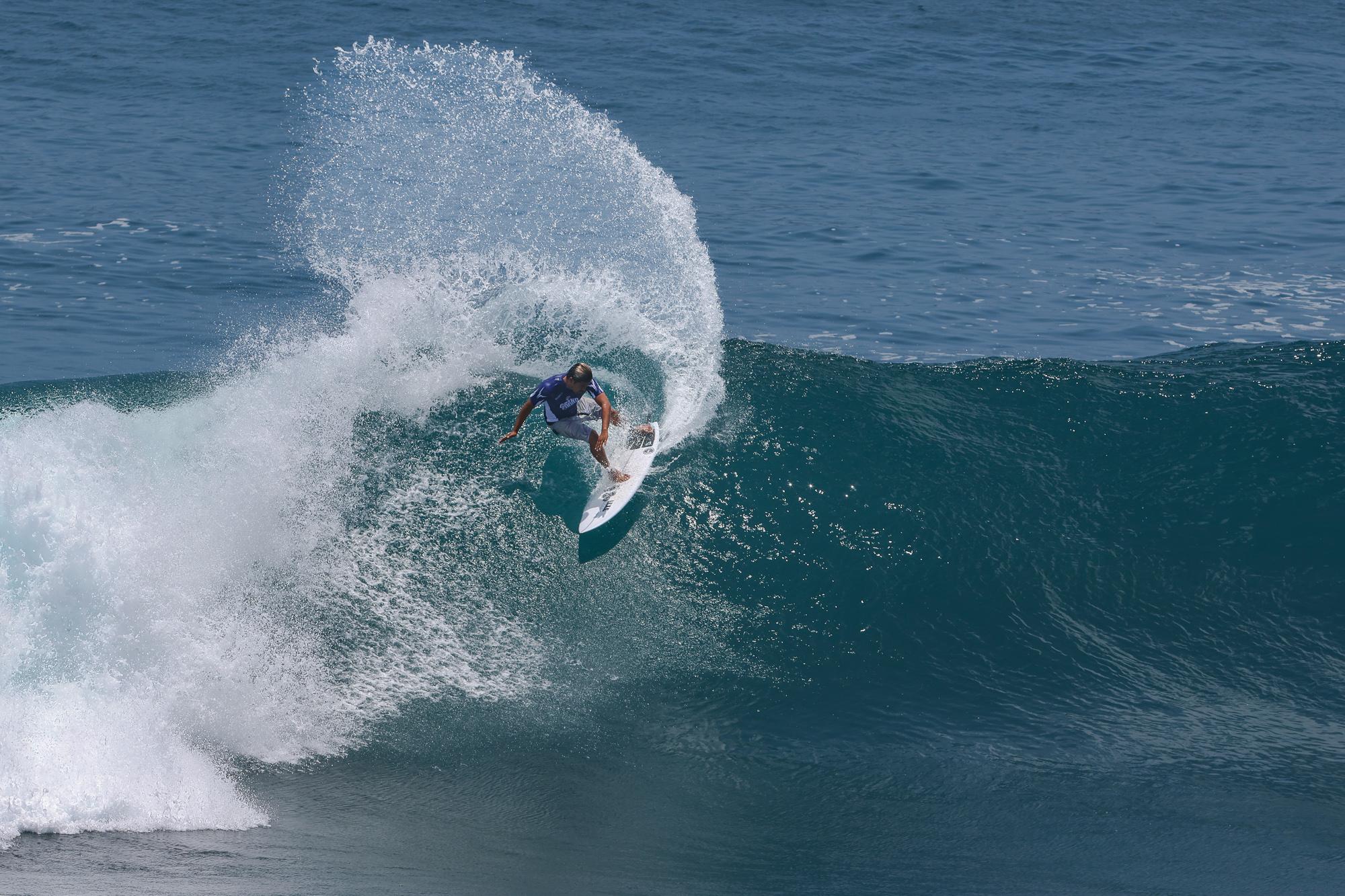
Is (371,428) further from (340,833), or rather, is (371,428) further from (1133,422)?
(1133,422)

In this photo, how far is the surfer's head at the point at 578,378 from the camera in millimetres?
9977

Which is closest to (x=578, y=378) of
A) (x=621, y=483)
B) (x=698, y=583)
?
(x=621, y=483)

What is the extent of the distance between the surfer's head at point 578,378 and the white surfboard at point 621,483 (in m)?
1.05

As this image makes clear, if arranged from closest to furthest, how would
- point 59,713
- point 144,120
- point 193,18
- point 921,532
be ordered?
point 59,713
point 921,532
point 144,120
point 193,18

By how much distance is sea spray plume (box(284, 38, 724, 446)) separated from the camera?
43.0 feet

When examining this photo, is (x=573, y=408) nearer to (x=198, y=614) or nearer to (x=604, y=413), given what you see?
(x=604, y=413)

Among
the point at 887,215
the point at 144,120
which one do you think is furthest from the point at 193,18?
the point at 887,215

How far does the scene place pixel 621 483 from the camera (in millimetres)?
10664

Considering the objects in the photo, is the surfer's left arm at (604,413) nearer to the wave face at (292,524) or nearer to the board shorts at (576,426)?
the board shorts at (576,426)

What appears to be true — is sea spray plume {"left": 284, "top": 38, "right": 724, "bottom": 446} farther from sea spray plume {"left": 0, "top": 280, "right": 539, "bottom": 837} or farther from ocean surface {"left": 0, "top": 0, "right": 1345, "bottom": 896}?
sea spray plume {"left": 0, "top": 280, "right": 539, "bottom": 837}

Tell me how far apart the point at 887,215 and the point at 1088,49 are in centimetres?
1619

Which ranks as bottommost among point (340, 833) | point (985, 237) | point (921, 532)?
point (340, 833)

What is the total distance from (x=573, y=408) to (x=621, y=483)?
86 cm

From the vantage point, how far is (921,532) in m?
10.8
